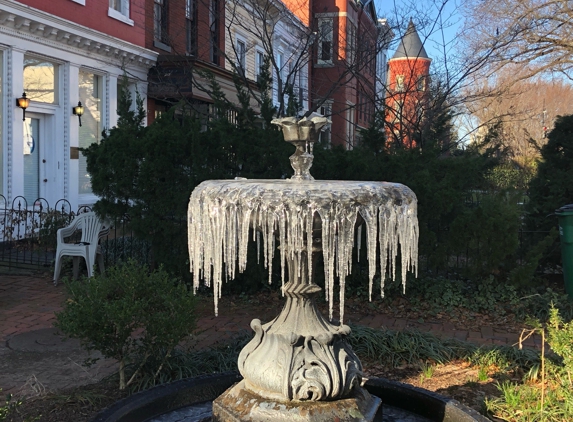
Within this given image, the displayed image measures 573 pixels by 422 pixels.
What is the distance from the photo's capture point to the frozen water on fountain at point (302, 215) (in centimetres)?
266

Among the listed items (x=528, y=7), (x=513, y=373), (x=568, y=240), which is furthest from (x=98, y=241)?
(x=528, y=7)

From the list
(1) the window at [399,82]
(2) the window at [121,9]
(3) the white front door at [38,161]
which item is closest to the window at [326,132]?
(1) the window at [399,82]

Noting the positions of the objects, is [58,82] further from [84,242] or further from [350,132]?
[350,132]

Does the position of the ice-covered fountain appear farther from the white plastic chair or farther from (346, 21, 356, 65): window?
(346, 21, 356, 65): window

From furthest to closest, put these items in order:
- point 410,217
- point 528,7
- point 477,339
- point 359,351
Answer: point 528,7
point 477,339
point 359,351
point 410,217

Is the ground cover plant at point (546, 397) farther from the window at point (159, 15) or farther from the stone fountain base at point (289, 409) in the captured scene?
the window at point (159, 15)

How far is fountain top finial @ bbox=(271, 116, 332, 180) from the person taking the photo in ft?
10.2

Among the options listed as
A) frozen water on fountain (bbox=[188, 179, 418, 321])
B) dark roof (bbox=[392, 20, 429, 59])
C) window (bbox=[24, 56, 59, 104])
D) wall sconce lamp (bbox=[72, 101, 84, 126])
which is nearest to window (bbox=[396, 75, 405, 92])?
dark roof (bbox=[392, 20, 429, 59])

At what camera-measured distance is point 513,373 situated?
466 cm

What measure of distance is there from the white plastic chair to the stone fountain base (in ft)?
16.8

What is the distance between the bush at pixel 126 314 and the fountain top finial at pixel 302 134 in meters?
1.40

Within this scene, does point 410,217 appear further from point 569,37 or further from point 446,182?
point 569,37

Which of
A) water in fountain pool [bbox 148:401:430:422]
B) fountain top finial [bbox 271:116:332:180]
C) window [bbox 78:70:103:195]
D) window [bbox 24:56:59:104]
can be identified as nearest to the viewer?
fountain top finial [bbox 271:116:332:180]

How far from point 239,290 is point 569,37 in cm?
915
